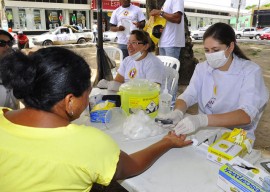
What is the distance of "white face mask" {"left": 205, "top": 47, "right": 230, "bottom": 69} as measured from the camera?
1.74 meters

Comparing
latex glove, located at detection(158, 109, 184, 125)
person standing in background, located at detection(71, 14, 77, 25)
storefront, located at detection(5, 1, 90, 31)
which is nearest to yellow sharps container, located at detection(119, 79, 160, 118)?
latex glove, located at detection(158, 109, 184, 125)

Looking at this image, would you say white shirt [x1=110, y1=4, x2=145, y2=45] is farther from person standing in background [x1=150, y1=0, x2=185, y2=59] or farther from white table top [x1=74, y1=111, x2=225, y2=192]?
white table top [x1=74, y1=111, x2=225, y2=192]

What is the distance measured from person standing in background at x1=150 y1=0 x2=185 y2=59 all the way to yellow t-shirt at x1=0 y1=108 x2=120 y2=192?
2.77 metres

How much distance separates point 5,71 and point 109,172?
1.62 ft

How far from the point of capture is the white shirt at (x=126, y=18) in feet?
13.1

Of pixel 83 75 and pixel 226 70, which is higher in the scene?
pixel 83 75

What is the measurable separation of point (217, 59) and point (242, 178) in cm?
104

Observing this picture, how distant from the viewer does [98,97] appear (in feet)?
5.91

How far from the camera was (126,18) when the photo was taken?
4.05 metres

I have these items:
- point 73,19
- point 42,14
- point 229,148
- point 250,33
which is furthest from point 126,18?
point 250,33

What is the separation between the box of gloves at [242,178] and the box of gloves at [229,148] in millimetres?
99

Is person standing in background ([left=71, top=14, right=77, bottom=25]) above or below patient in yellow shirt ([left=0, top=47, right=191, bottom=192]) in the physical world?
above

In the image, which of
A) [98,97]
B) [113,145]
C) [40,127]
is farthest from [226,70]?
[40,127]

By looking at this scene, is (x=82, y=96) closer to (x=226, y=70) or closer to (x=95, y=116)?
(x=95, y=116)
